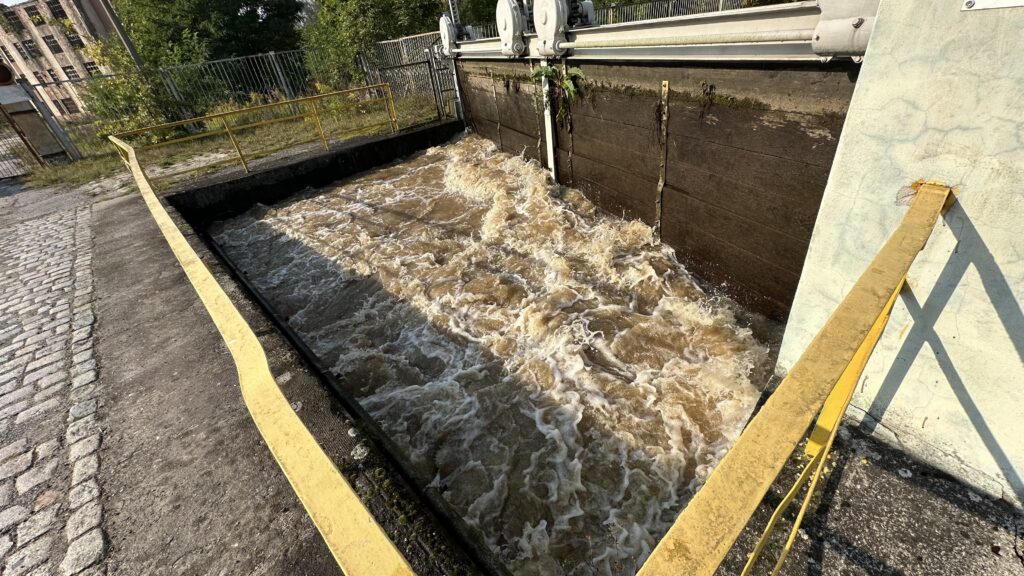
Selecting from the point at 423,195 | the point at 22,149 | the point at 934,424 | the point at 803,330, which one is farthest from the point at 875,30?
the point at 22,149

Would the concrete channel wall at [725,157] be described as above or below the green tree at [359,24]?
below

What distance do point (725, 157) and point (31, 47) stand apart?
177ft

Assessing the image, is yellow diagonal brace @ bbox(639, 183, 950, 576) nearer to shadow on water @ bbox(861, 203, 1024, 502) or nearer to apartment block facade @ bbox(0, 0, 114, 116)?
shadow on water @ bbox(861, 203, 1024, 502)

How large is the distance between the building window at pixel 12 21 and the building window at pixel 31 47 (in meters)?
0.77

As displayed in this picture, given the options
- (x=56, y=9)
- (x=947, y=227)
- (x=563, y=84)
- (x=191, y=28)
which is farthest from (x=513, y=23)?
(x=56, y=9)

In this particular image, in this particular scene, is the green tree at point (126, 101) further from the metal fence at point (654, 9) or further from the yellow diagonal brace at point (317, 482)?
the yellow diagonal brace at point (317, 482)

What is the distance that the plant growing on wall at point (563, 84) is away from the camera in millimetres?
6180

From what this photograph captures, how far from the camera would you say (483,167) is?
903 cm

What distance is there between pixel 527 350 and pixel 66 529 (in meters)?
A: 3.42

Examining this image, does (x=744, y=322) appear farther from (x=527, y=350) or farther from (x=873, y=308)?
(x=873, y=308)

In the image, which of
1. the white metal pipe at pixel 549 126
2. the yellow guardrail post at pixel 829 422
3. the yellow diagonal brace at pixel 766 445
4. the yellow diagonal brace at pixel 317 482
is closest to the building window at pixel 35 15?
the white metal pipe at pixel 549 126

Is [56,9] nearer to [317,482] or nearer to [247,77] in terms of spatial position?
[247,77]

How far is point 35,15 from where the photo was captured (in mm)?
32531

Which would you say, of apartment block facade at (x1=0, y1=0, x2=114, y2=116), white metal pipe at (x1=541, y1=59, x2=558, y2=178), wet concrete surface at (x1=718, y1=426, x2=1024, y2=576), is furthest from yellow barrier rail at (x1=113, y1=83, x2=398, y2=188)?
apartment block facade at (x1=0, y1=0, x2=114, y2=116)
